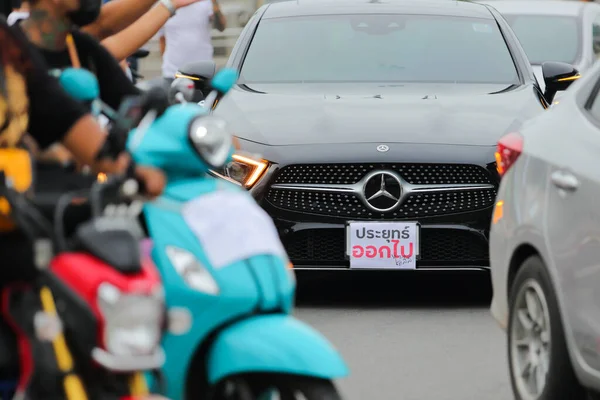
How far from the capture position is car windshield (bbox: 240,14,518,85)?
9984 millimetres

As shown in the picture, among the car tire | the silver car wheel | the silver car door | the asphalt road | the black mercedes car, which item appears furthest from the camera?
the black mercedes car

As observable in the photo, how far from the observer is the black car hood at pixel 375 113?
28.5 feet

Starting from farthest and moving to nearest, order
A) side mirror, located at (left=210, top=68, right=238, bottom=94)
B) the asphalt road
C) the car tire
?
1. the asphalt road
2. the car tire
3. side mirror, located at (left=210, top=68, right=238, bottom=94)

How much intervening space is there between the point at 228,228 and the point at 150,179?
0.31 meters

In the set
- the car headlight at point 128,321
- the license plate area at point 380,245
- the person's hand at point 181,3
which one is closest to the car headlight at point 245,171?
the license plate area at point 380,245

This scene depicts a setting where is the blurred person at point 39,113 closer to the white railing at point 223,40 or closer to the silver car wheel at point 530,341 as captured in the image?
the silver car wheel at point 530,341

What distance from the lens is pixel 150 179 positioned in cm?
391

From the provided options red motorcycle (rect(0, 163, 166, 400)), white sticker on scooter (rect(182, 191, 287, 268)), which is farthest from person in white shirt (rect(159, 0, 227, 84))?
red motorcycle (rect(0, 163, 166, 400))

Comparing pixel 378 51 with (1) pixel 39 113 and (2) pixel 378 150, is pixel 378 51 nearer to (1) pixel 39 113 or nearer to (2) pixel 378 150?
(2) pixel 378 150

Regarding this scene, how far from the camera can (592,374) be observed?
5.30 metres

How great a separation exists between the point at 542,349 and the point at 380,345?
1.87 meters

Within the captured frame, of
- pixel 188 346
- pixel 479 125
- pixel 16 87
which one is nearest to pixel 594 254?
pixel 188 346

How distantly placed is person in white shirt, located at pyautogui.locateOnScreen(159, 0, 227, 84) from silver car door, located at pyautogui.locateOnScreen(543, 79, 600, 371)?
9273mm

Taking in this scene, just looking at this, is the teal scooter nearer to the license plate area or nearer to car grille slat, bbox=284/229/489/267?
the license plate area
